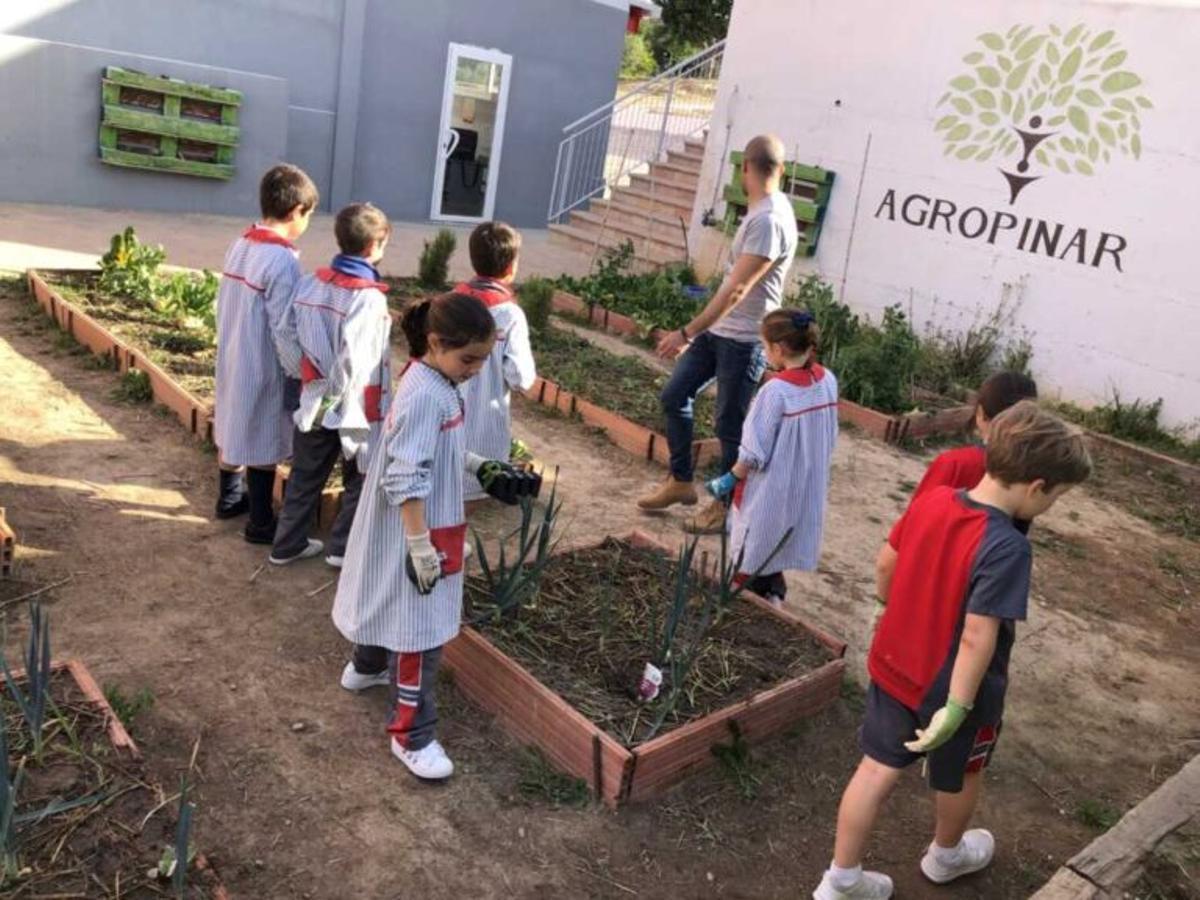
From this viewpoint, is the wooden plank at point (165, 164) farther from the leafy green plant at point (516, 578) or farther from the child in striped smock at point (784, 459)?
the child in striped smock at point (784, 459)

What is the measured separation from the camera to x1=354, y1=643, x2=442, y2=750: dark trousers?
3.08 m

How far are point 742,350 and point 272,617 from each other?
2515 millimetres

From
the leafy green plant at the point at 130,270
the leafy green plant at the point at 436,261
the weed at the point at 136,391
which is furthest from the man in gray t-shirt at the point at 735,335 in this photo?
the leafy green plant at the point at 436,261

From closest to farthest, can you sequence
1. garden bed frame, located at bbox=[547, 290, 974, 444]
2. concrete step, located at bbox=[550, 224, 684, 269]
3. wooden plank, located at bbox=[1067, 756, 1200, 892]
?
wooden plank, located at bbox=[1067, 756, 1200, 892], garden bed frame, located at bbox=[547, 290, 974, 444], concrete step, located at bbox=[550, 224, 684, 269]

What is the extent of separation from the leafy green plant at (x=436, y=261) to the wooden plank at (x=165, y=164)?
13.4 feet

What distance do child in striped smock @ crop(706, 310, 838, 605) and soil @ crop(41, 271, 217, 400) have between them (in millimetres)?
3271

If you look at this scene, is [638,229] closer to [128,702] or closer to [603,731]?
[603,731]

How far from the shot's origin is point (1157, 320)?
821 centimetres

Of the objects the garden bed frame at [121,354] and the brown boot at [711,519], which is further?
the garden bed frame at [121,354]

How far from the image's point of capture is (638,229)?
1295 cm

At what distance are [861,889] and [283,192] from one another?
3.26 meters

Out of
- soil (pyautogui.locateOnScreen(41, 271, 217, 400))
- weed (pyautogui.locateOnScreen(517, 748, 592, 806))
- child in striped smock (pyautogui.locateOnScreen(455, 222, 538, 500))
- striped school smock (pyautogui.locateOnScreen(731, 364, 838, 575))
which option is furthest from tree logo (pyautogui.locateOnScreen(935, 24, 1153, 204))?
weed (pyautogui.locateOnScreen(517, 748, 592, 806))

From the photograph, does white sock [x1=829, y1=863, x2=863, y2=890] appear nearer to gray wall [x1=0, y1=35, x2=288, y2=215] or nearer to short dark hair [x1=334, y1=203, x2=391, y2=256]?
short dark hair [x1=334, y1=203, x2=391, y2=256]

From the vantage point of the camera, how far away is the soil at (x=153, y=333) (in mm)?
5957
